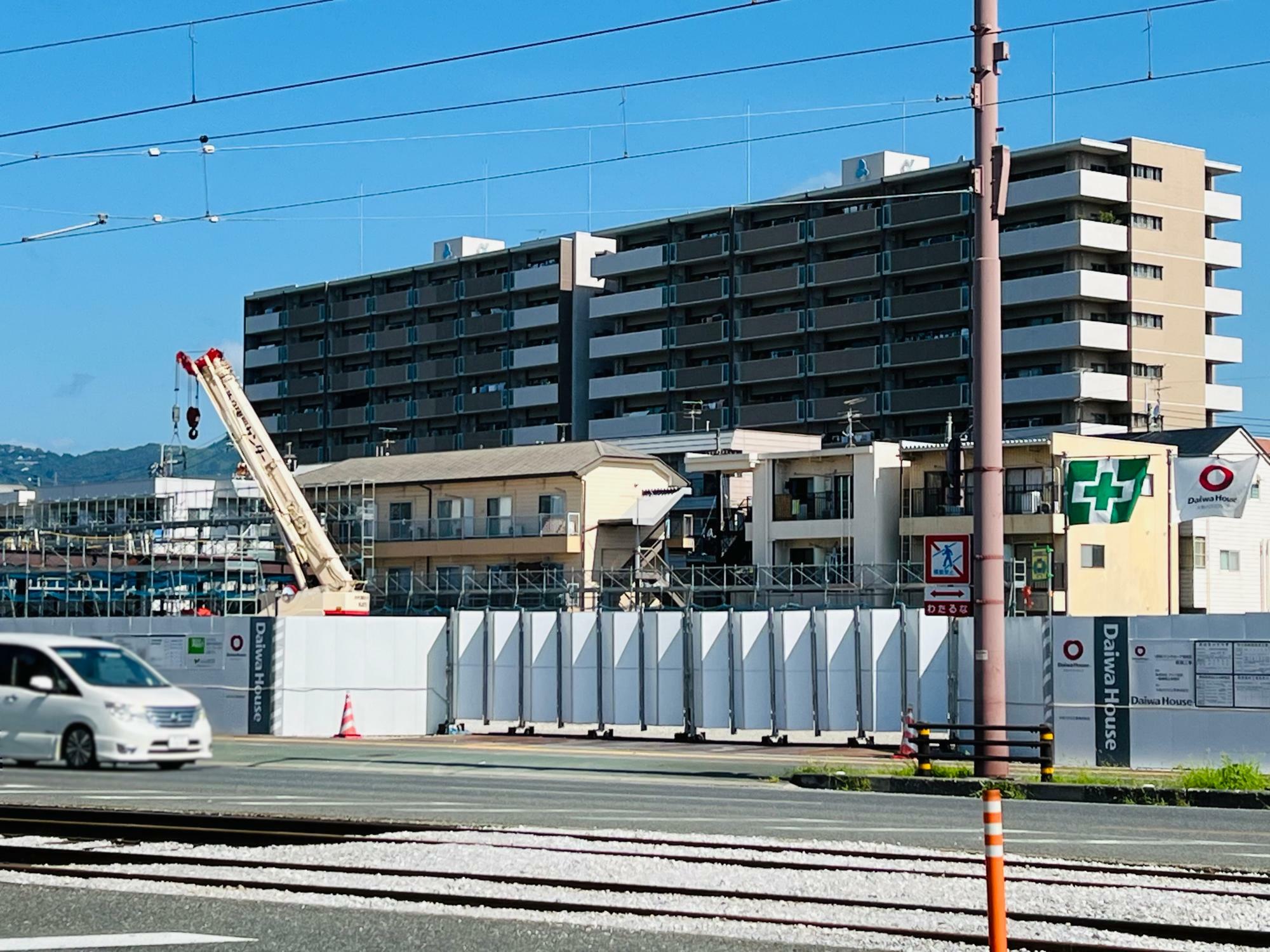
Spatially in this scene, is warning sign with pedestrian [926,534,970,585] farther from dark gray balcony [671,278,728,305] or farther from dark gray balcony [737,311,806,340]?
dark gray balcony [671,278,728,305]

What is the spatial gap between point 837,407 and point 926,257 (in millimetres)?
8573

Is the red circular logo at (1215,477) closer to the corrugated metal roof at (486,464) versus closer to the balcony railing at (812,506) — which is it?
the balcony railing at (812,506)

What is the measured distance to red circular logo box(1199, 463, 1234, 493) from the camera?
55031 mm

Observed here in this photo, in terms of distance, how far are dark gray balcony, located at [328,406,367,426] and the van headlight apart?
8595cm

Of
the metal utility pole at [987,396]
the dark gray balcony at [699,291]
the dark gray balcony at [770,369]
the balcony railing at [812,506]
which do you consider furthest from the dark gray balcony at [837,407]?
the metal utility pole at [987,396]

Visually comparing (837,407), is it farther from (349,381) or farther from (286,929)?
(286,929)

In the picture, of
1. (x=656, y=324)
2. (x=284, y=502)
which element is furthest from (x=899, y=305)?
(x=284, y=502)

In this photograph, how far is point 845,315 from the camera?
265 feet

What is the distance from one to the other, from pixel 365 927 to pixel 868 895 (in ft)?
12.1

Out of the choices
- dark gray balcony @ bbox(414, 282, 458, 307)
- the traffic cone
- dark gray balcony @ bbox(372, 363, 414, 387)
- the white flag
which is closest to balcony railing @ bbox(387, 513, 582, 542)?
the white flag

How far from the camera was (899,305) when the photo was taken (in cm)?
7850

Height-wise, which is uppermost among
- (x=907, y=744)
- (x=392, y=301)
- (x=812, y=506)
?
(x=392, y=301)

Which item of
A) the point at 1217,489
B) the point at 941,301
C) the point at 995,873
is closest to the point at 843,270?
the point at 941,301

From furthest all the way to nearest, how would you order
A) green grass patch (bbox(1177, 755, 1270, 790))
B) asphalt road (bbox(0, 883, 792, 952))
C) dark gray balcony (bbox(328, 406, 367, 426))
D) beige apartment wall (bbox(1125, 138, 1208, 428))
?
dark gray balcony (bbox(328, 406, 367, 426)) < beige apartment wall (bbox(1125, 138, 1208, 428)) < green grass patch (bbox(1177, 755, 1270, 790)) < asphalt road (bbox(0, 883, 792, 952))
